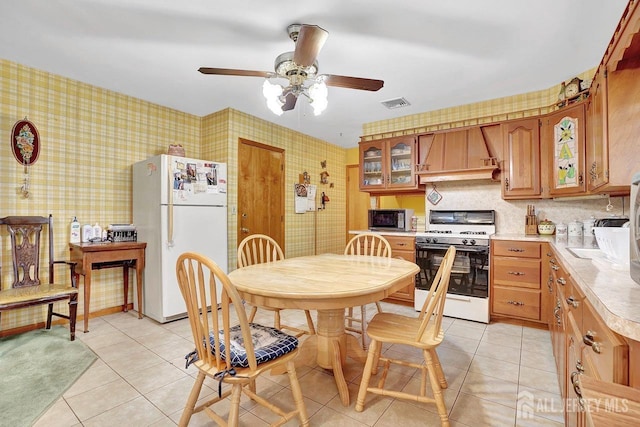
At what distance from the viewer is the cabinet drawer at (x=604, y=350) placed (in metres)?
0.70

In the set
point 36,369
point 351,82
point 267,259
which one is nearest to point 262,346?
point 267,259


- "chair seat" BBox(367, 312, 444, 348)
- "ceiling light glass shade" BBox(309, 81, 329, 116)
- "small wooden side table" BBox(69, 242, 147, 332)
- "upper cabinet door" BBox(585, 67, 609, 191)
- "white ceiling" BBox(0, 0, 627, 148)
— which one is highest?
"white ceiling" BBox(0, 0, 627, 148)

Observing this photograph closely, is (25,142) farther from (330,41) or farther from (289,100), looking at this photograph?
(330,41)

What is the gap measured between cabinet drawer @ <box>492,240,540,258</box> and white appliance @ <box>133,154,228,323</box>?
2.92m

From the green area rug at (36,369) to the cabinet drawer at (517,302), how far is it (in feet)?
11.5

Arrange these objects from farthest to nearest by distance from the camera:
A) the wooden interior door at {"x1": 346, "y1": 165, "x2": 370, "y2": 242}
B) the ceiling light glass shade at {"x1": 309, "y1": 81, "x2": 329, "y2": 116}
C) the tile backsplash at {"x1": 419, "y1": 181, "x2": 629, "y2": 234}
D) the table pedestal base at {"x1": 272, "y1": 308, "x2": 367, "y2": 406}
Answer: the wooden interior door at {"x1": 346, "y1": 165, "x2": 370, "y2": 242}
the tile backsplash at {"x1": 419, "y1": 181, "x2": 629, "y2": 234}
the ceiling light glass shade at {"x1": 309, "y1": 81, "x2": 329, "y2": 116}
the table pedestal base at {"x1": 272, "y1": 308, "x2": 367, "y2": 406}

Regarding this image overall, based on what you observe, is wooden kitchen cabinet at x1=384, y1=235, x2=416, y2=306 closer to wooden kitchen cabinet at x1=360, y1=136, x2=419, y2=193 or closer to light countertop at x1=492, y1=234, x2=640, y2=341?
wooden kitchen cabinet at x1=360, y1=136, x2=419, y2=193

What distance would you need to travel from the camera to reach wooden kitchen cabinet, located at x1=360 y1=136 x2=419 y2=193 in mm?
3768

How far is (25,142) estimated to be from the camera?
2.74 m

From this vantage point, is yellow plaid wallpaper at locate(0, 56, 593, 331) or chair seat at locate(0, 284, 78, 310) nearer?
chair seat at locate(0, 284, 78, 310)

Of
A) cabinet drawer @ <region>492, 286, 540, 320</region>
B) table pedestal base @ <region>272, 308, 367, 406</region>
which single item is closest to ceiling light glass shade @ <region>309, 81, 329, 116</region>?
table pedestal base @ <region>272, 308, 367, 406</region>

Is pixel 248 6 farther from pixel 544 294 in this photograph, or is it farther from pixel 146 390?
pixel 544 294

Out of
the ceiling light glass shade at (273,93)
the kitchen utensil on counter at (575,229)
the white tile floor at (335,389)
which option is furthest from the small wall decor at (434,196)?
the ceiling light glass shade at (273,93)

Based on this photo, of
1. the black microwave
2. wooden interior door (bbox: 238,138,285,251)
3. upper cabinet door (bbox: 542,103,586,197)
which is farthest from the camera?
wooden interior door (bbox: 238,138,285,251)
